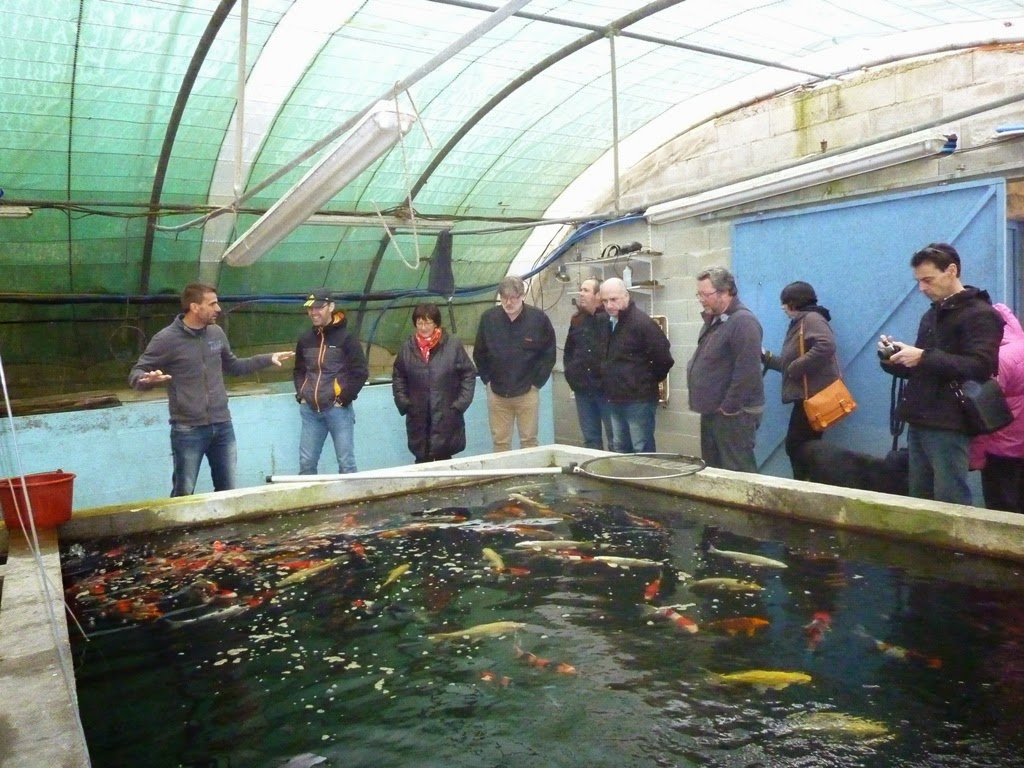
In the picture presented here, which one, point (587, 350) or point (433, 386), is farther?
point (587, 350)

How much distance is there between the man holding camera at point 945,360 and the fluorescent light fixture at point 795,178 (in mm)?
1982

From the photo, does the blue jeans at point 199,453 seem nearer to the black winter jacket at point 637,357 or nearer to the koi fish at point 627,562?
the black winter jacket at point 637,357

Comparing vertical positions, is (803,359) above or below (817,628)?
above

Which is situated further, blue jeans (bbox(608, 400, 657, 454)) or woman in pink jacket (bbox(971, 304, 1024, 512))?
blue jeans (bbox(608, 400, 657, 454))

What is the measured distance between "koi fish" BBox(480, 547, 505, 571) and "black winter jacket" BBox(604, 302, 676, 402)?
268cm

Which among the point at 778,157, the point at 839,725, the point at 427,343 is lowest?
the point at 839,725

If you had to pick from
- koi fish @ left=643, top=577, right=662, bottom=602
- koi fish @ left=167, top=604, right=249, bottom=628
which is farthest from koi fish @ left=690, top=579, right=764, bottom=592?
koi fish @ left=167, top=604, right=249, bottom=628

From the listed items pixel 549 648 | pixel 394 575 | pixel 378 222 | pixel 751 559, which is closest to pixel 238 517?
pixel 394 575

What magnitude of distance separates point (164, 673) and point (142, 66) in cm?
458

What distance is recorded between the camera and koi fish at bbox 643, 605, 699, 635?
3.04 metres

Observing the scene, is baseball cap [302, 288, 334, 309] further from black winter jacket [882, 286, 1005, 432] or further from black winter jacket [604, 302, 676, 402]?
black winter jacket [882, 286, 1005, 432]

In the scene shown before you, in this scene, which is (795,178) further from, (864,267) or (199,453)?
(199,453)

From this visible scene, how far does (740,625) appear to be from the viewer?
303cm

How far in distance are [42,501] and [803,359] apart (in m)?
4.80
